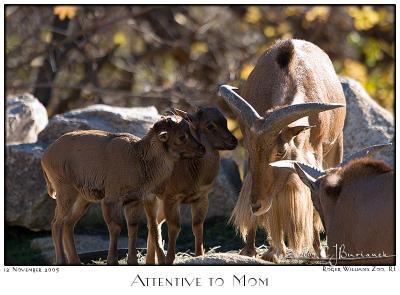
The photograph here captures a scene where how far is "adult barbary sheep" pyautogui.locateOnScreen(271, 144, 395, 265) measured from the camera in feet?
25.8

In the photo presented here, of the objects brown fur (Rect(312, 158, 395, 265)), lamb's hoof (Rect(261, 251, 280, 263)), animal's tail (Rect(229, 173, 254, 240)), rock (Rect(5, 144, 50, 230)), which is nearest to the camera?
brown fur (Rect(312, 158, 395, 265))

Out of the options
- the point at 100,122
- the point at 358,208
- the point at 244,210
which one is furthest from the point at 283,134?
the point at 100,122

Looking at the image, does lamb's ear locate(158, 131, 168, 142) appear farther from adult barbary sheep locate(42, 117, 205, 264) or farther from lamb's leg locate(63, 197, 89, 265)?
lamb's leg locate(63, 197, 89, 265)

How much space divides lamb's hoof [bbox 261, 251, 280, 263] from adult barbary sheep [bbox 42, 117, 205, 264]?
3.72 ft

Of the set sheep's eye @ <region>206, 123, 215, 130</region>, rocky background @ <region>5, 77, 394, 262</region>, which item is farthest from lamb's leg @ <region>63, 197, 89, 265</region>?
rocky background @ <region>5, 77, 394, 262</region>

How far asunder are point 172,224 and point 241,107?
1282 millimetres

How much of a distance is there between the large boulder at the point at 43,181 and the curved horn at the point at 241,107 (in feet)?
11.8

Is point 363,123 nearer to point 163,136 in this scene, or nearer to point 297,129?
point 297,129

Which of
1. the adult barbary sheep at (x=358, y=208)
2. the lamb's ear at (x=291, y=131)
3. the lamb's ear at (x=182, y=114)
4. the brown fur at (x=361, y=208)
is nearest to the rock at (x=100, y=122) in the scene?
the lamb's ear at (x=182, y=114)

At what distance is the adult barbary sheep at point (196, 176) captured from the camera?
31.9 ft

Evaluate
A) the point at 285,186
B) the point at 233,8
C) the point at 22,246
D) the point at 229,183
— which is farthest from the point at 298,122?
the point at 233,8

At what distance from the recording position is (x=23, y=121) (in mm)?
15477

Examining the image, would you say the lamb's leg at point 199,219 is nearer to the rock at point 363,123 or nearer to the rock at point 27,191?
the rock at point 27,191

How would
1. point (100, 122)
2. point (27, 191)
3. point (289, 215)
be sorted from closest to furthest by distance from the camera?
point (289, 215), point (100, 122), point (27, 191)
